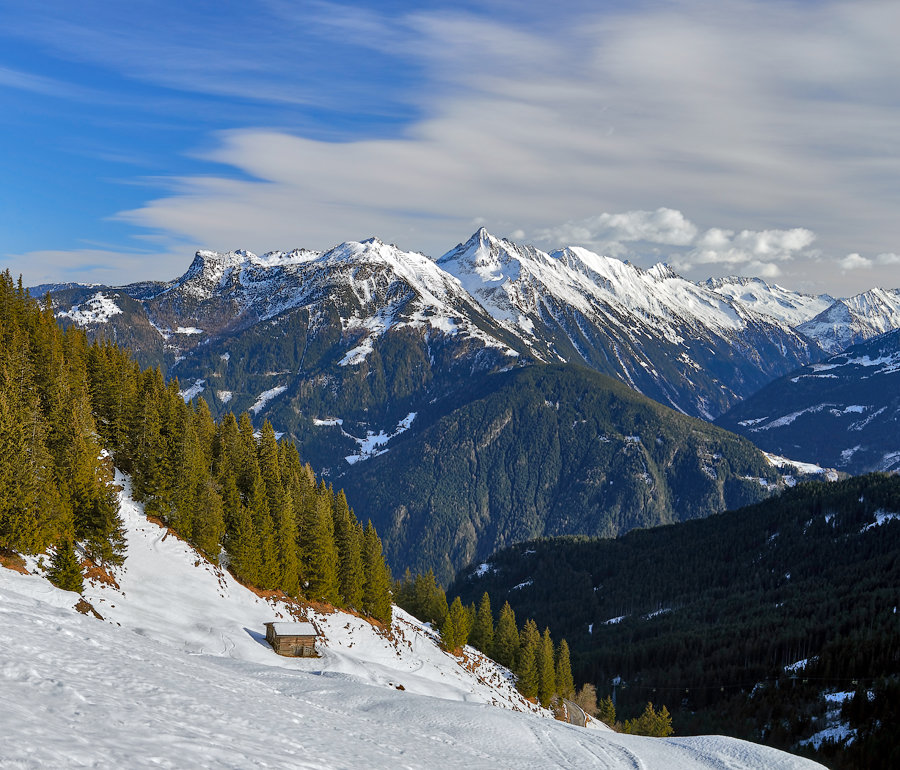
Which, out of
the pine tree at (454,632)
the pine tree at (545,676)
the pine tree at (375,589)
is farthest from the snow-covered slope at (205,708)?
the pine tree at (545,676)

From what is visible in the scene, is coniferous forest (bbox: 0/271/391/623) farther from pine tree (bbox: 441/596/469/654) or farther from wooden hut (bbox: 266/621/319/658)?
wooden hut (bbox: 266/621/319/658)

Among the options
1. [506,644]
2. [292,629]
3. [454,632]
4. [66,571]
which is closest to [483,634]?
[506,644]

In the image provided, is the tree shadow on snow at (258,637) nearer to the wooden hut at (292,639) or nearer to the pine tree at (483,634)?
the wooden hut at (292,639)

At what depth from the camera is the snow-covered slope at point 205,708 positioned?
64.1 ft

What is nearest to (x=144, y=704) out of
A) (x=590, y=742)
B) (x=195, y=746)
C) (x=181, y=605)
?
(x=195, y=746)

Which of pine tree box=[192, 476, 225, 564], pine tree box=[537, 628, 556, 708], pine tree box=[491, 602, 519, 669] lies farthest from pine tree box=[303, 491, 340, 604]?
pine tree box=[537, 628, 556, 708]

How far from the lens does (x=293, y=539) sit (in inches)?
3159

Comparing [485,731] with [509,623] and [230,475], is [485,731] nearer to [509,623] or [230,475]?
[230,475]

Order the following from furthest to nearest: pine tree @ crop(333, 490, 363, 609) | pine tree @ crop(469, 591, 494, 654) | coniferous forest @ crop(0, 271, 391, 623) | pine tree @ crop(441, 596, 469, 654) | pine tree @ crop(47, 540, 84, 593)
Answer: pine tree @ crop(469, 591, 494, 654)
pine tree @ crop(441, 596, 469, 654)
pine tree @ crop(333, 490, 363, 609)
coniferous forest @ crop(0, 271, 391, 623)
pine tree @ crop(47, 540, 84, 593)

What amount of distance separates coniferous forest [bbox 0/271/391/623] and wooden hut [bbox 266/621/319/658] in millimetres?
11934

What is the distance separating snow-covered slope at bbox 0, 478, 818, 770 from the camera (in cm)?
1955

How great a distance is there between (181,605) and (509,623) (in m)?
61.5

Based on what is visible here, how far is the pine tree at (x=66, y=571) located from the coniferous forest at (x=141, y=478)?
0.09 meters

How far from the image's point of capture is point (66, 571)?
4966 cm
